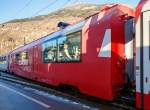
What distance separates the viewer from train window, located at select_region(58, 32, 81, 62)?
14961 mm

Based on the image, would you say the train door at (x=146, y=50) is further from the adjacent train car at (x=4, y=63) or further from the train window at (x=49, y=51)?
the adjacent train car at (x=4, y=63)

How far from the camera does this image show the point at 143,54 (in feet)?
32.9

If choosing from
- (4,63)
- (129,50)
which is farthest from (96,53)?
(4,63)

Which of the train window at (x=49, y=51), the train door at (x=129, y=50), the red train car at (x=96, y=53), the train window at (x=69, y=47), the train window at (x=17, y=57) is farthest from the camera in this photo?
the train window at (x=17, y=57)

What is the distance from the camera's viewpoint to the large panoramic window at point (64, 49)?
15070 mm

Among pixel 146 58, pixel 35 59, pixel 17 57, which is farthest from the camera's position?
pixel 17 57

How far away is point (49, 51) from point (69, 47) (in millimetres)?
3739

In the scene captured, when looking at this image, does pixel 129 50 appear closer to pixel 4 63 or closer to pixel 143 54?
pixel 143 54

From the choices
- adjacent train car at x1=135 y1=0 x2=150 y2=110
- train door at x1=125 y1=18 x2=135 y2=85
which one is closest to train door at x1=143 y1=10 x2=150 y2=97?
adjacent train car at x1=135 y1=0 x2=150 y2=110

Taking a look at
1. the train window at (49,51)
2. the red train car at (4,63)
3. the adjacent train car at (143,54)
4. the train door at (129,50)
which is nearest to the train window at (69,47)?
the train window at (49,51)

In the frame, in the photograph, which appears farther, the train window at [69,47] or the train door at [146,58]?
the train window at [69,47]

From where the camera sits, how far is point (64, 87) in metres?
17.5

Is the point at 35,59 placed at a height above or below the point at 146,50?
below

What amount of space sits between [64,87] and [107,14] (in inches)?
229
